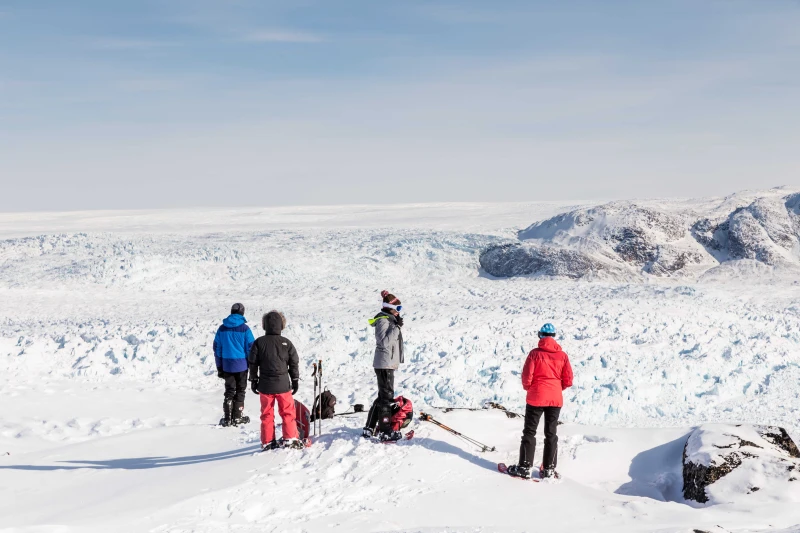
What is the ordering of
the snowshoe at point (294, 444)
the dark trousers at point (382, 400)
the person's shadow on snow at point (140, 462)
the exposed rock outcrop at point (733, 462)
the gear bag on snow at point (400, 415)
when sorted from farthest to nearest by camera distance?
the person's shadow on snow at point (140, 462)
the gear bag on snow at point (400, 415)
the dark trousers at point (382, 400)
the snowshoe at point (294, 444)
the exposed rock outcrop at point (733, 462)

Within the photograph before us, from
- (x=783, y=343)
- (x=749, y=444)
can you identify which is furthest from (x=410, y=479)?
(x=783, y=343)

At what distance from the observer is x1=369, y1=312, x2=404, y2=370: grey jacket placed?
298 inches

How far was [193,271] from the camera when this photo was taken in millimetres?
22219

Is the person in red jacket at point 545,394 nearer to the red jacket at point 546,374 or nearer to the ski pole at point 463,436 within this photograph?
the red jacket at point 546,374

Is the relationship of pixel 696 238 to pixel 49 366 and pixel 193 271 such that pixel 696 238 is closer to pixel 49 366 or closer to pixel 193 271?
pixel 193 271

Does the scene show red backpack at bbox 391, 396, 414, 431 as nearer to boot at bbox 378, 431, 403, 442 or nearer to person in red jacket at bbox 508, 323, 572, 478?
boot at bbox 378, 431, 403, 442

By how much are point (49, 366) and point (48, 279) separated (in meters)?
9.84

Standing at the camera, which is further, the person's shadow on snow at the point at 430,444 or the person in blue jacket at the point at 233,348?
the person in blue jacket at the point at 233,348

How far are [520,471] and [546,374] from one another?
3.56 feet

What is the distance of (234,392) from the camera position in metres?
9.27

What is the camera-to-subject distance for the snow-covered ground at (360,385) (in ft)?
20.7

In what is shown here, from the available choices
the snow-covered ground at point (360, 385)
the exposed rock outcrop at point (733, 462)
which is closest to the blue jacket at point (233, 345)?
the snow-covered ground at point (360, 385)

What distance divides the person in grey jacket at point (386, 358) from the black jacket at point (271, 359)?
38.7 inches

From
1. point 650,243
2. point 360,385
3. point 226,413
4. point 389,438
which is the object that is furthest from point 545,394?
point 650,243
